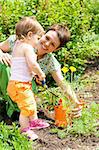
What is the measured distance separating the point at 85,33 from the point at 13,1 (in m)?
0.98

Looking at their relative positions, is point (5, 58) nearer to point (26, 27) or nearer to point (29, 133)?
point (26, 27)

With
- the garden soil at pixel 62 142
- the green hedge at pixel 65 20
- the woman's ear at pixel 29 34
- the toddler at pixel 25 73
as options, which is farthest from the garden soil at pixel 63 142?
the green hedge at pixel 65 20

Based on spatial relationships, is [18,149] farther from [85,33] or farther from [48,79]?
[85,33]

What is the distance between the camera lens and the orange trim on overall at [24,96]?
4793mm

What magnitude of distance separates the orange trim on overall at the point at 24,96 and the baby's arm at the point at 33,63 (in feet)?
0.55

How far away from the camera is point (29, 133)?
4.67 m

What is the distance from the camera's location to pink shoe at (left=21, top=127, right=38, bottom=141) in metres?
4.63

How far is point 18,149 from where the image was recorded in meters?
4.24

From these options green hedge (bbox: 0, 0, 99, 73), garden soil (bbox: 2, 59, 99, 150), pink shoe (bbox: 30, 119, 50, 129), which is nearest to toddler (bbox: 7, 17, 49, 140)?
pink shoe (bbox: 30, 119, 50, 129)

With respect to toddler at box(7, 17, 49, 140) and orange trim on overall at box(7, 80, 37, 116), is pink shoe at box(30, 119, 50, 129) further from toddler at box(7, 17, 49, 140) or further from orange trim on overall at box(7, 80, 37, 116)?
orange trim on overall at box(7, 80, 37, 116)

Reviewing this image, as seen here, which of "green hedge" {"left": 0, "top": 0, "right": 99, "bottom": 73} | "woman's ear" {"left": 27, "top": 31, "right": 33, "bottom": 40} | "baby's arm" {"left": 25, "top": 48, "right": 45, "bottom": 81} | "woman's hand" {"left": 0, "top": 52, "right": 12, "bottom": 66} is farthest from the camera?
"green hedge" {"left": 0, "top": 0, "right": 99, "bottom": 73}

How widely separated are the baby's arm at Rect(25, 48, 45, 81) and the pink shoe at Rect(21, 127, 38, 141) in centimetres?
46

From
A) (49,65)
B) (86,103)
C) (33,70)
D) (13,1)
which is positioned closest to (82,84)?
(86,103)

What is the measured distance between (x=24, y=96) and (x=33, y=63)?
0.31 meters
